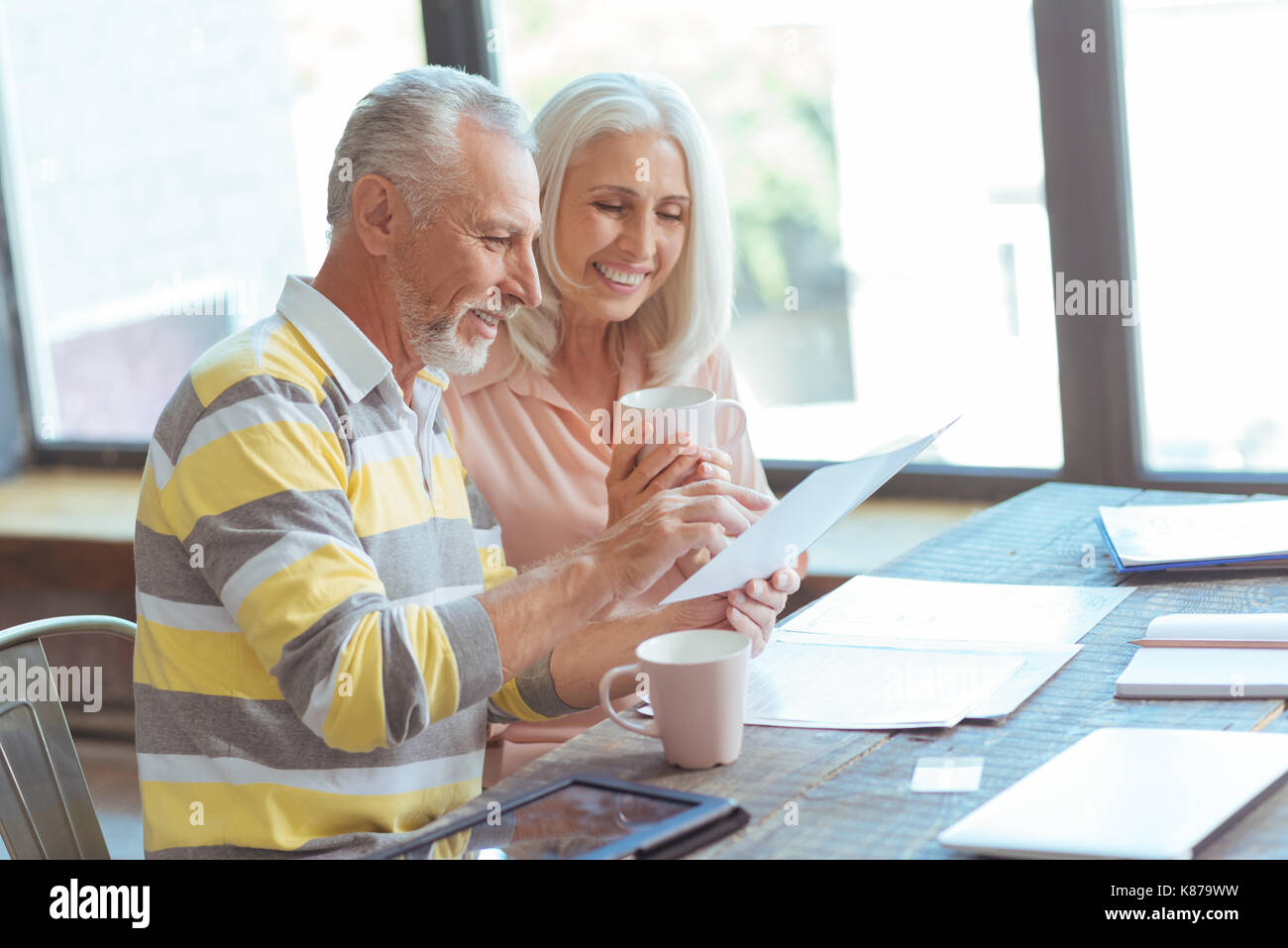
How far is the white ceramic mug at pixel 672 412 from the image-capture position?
1531 millimetres

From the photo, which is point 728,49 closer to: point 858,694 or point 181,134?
point 181,134

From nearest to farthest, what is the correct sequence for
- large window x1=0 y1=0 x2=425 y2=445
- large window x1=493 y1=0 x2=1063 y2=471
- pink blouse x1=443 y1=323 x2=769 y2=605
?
pink blouse x1=443 y1=323 x2=769 y2=605
large window x1=493 y1=0 x2=1063 y2=471
large window x1=0 y1=0 x2=425 y2=445

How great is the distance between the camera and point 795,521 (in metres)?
1.33

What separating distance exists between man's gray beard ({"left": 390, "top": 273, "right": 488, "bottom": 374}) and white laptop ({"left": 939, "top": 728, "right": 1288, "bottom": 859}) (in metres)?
0.73

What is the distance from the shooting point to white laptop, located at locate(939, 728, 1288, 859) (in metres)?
0.94

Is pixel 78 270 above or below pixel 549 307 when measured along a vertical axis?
above

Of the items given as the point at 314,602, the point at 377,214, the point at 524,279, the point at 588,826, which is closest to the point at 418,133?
the point at 377,214

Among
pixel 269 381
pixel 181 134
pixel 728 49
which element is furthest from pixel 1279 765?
pixel 181 134

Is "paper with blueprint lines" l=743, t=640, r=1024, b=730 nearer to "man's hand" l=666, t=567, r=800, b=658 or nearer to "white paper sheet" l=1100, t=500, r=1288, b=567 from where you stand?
"man's hand" l=666, t=567, r=800, b=658

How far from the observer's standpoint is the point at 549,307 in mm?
1942

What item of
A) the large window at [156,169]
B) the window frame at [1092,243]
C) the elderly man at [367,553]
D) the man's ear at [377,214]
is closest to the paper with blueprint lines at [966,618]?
the elderly man at [367,553]

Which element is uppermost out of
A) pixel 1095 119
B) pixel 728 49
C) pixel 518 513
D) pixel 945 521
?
pixel 728 49

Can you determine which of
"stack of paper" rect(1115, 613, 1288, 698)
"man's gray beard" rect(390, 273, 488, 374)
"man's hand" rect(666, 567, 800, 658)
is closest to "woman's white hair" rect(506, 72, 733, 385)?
"man's gray beard" rect(390, 273, 488, 374)
